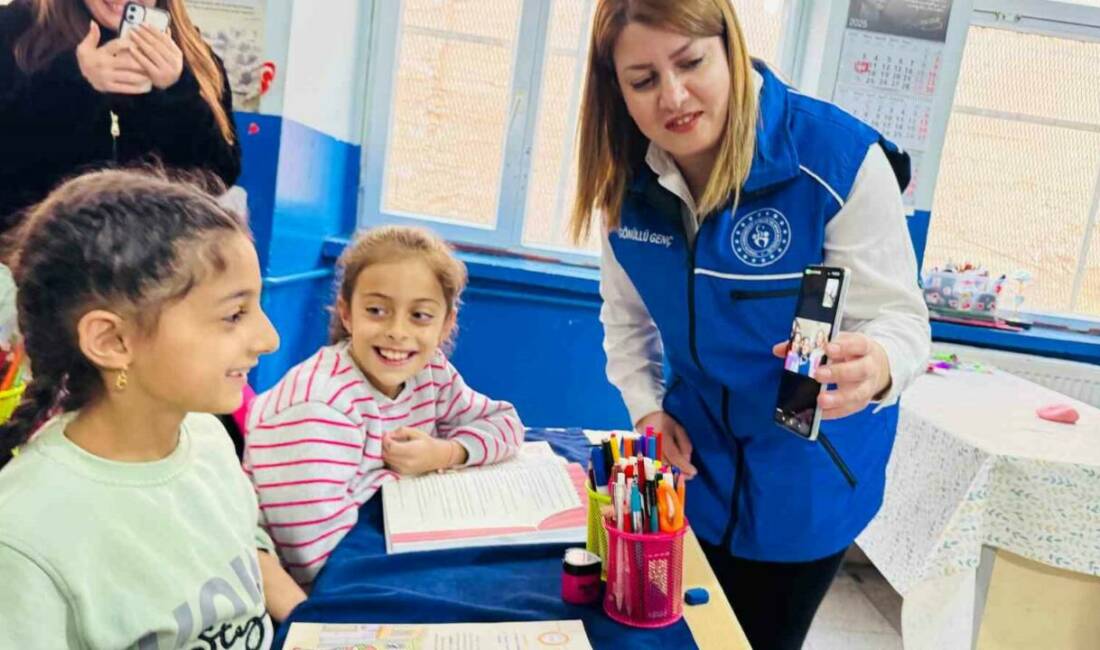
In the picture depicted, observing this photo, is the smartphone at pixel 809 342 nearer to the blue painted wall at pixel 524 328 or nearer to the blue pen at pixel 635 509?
the blue pen at pixel 635 509

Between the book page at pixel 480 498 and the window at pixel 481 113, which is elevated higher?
the window at pixel 481 113

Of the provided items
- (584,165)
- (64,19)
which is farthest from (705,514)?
(64,19)

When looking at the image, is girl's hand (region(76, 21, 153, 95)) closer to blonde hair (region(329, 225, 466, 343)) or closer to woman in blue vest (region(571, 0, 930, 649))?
blonde hair (region(329, 225, 466, 343))

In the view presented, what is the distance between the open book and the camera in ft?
3.15

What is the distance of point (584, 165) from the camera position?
117 centimetres

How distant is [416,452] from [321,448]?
0.18 m

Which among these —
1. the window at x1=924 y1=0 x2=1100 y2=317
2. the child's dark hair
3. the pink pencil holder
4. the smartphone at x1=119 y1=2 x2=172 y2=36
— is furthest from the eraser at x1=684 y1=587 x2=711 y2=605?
the window at x1=924 y1=0 x2=1100 y2=317

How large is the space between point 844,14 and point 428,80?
1.44 m

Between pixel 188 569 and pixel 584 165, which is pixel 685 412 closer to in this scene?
pixel 584 165

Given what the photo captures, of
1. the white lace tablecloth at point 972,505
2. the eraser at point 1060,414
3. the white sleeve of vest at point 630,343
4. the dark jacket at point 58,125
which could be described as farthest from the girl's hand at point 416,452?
the eraser at point 1060,414

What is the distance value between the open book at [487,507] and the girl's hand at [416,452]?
0.8 inches

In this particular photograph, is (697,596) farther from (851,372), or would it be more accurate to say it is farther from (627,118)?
(627,118)

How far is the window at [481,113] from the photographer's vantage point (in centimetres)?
269

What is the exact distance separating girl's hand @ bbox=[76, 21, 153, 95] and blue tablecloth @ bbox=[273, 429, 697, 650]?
977 millimetres
